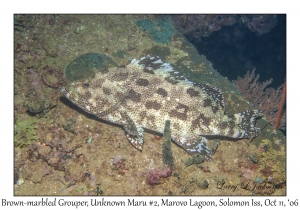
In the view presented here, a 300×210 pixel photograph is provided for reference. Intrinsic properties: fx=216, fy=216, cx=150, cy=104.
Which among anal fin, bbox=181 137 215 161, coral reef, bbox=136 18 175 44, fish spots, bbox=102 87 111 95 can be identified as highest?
coral reef, bbox=136 18 175 44

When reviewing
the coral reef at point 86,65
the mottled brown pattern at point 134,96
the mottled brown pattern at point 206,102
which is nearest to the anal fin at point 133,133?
the mottled brown pattern at point 134,96

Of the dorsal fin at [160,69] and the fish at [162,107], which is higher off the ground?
the dorsal fin at [160,69]

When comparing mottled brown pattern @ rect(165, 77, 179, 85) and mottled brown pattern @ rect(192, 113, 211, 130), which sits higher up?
mottled brown pattern @ rect(165, 77, 179, 85)

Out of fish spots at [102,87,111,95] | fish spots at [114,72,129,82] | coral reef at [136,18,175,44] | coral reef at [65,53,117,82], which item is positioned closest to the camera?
fish spots at [102,87,111,95]

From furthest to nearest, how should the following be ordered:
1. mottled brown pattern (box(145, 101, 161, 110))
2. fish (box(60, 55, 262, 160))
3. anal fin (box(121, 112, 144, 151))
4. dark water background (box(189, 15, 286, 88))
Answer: dark water background (box(189, 15, 286, 88)) → mottled brown pattern (box(145, 101, 161, 110)) → fish (box(60, 55, 262, 160)) → anal fin (box(121, 112, 144, 151))

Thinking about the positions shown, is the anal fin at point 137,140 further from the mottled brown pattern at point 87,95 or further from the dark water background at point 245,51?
the dark water background at point 245,51

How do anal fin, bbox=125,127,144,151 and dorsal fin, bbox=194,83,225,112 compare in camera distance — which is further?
dorsal fin, bbox=194,83,225,112

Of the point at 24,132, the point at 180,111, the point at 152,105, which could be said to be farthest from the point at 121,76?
the point at 24,132

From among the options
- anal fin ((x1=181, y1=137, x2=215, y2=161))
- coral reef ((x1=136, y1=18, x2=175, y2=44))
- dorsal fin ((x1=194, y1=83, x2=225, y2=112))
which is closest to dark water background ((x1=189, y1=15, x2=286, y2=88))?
coral reef ((x1=136, y1=18, x2=175, y2=44))

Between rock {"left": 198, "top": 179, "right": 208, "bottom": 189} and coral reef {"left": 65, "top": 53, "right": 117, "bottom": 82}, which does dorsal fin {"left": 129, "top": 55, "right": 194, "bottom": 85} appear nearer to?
coral reef {"left": 65, "top": 53, "right": 117, "bottom": 82}
